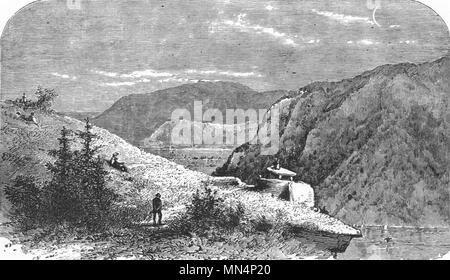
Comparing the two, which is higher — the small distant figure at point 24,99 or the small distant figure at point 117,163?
the small distant figure at point 24,99

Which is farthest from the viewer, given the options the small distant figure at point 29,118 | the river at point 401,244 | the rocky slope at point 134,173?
the small distant figure at point 29,118

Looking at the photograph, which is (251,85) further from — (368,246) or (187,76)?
(368,246)

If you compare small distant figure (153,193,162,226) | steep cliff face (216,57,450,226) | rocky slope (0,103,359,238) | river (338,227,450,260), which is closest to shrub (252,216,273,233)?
rocky slope (0,103,359,238)

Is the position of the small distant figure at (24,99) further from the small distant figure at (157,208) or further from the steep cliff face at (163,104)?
the small distant figure at (157,208)

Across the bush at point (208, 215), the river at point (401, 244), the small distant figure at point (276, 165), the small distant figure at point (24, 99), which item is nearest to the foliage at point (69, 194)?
the small distant figure at point (24, 99)

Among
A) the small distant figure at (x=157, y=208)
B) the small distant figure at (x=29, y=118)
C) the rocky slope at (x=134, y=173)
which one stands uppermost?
the small distant figure at (x=29, y=118)
